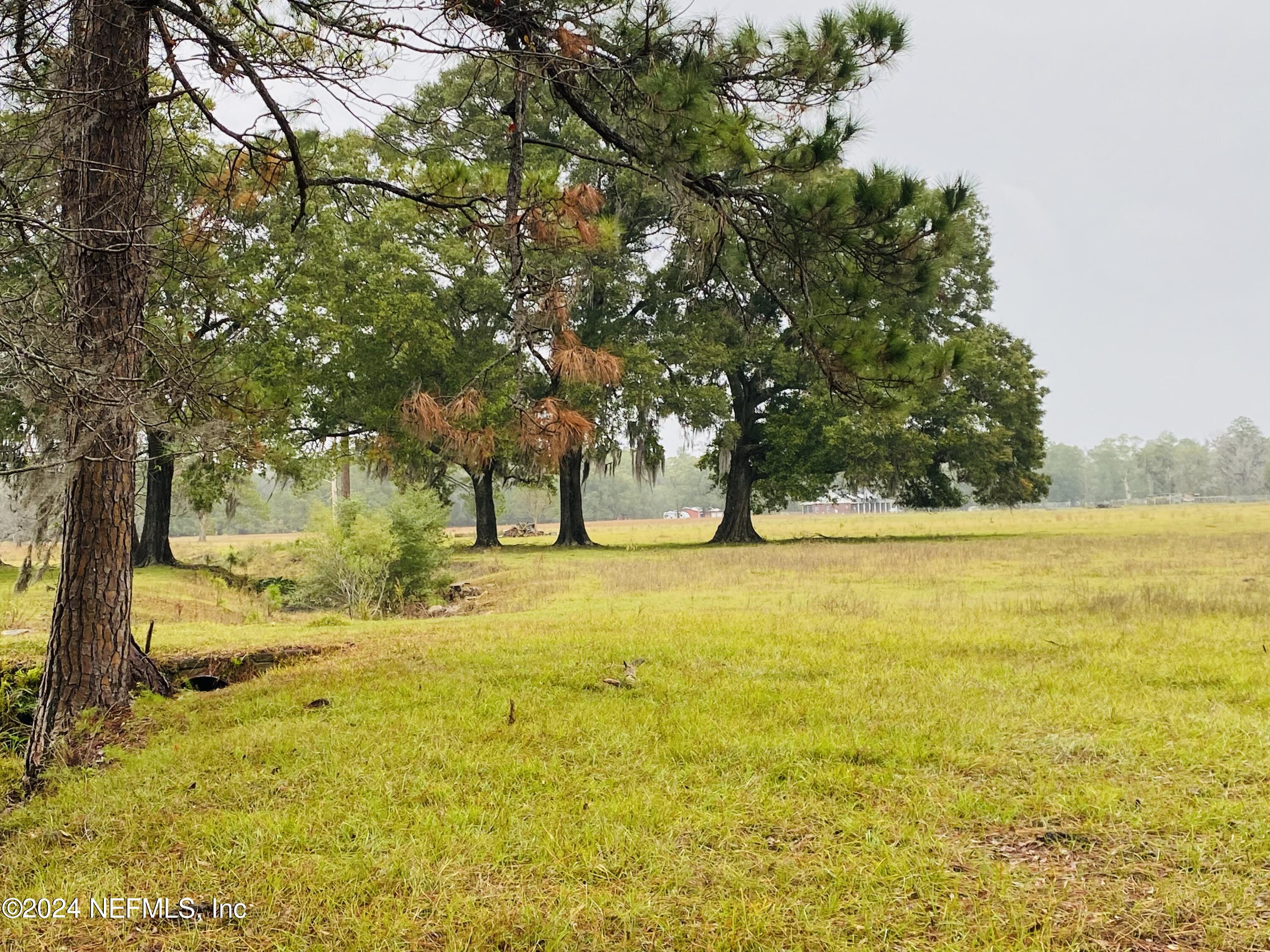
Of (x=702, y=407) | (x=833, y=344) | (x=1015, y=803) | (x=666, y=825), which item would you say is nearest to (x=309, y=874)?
(x=666, y=825)

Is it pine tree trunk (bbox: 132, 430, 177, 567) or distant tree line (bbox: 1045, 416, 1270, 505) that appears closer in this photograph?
pine tree trunk (bbox: 132, 430, 177, 567)

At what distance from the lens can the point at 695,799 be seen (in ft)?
11.4

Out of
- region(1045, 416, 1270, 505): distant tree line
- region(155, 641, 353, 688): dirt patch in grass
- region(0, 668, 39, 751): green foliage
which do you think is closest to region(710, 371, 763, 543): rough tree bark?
region(155, 641, 353, 688): dirt patch in grass

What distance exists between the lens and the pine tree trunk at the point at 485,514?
25266 millimetres

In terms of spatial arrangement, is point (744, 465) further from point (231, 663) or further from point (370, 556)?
point (231, 663)

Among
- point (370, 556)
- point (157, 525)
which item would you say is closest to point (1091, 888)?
point (370, 556)

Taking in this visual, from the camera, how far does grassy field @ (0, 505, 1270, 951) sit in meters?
2.60

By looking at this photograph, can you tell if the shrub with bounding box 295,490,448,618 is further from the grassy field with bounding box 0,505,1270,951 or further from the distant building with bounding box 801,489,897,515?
the distant building with bounding box 801,489,897,515

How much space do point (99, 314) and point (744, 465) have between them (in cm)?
2232

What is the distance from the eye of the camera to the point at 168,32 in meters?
5.01

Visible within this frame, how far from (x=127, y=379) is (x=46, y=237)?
167 cm

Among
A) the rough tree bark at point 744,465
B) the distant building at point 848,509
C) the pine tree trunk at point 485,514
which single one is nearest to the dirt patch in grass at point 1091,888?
the rough tree bark at point 744,465

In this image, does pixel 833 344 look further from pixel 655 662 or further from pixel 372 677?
pixel 372 677

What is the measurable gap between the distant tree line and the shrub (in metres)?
89.9
